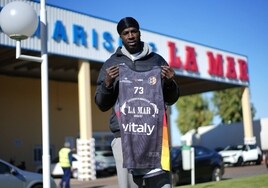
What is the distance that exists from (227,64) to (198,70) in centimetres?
369

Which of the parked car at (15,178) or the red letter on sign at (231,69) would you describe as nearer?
the parked car at (15,178)

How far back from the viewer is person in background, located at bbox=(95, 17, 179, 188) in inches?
133

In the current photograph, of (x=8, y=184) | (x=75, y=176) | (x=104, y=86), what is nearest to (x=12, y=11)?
(x=104, y=86)

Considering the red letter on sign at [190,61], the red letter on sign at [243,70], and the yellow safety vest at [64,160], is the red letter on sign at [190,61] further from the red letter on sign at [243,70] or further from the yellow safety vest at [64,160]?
the yellow safety vest at [64,160]

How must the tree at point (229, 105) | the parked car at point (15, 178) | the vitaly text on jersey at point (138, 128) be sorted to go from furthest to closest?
1. the tree at point (229, 105)
2. the parked car at point (15, 178)
3. the vitaly text on jersey at point (138, 128)

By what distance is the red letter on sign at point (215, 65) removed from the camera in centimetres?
3210

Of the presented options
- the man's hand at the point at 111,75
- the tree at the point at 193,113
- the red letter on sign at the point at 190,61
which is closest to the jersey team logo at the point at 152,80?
the man's hand at the point at 111,75

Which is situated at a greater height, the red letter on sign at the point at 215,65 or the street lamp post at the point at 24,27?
the red letter on sign at the point at 215,65

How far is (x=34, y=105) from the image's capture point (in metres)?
30.5

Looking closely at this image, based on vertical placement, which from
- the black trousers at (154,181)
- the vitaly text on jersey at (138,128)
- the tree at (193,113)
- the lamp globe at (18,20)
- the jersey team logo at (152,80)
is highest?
the tree at (193,113)

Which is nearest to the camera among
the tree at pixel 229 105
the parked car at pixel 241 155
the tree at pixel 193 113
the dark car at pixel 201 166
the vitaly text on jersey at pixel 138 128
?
the vitaly text on jersey at pixel 138 128

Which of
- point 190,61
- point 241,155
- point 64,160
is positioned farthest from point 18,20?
point 241,155

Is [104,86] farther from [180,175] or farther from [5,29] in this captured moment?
[180,175]

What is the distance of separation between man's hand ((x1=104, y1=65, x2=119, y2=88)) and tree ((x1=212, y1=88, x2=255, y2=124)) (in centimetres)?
6006
